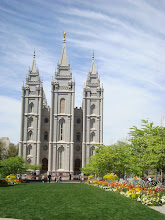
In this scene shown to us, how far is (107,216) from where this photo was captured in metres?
12.4

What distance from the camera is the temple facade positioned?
201 feet

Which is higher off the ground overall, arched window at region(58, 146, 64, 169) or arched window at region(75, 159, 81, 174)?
arched window at region(58, 146, 64, 169)

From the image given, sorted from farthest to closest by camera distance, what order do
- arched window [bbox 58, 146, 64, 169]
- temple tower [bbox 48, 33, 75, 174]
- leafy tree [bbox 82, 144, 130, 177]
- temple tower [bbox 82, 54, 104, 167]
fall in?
1. temple tower [bbox 82, 54, 104, 167]
2. arched window [bbox 58, 146, 64, 169]
3. temple tower [bbox 48, 33, 75, 174]
4. leafy tree [bbox 82, 144, 130, 177]

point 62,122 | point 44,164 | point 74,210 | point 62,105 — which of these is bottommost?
point 44,164

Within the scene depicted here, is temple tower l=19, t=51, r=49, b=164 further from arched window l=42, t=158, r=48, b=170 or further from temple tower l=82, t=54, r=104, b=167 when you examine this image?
temple tower l=82, t=54, r=104, b=167

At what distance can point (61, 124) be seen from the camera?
62688 millimetres

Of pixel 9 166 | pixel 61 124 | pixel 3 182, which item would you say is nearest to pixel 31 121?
pixel 61 124

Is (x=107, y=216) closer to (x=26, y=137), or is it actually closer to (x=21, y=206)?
(x=21, y=206)

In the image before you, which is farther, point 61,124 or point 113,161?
point 61,124

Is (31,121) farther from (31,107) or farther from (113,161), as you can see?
(113,161)

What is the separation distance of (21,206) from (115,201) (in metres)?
5.36

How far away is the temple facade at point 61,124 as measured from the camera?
61406mm

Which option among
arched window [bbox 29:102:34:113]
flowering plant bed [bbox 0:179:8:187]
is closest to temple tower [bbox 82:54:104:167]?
arched window [bbox 29:102:34:113]

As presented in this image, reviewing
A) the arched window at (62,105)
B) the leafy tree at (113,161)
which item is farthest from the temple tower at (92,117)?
the leafy tree at (113,161)
